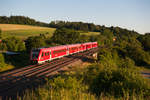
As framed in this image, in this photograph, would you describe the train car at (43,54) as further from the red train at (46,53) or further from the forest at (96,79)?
the forest at (96,79)

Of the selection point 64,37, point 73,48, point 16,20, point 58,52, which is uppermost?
point 16,20

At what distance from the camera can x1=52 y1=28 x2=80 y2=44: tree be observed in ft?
194

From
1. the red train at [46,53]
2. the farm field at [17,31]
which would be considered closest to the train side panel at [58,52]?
the red train at [46,53]

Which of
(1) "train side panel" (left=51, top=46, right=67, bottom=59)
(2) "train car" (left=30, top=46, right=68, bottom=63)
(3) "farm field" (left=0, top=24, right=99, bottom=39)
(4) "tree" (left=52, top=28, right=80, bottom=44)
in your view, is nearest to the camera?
(2) "train car" (left=30, top=46, right=68, bottom=63)

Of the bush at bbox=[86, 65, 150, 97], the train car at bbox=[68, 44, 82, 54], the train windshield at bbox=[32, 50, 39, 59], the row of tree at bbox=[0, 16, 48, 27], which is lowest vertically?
the train car at bbox=[68, 44, 82, 54]

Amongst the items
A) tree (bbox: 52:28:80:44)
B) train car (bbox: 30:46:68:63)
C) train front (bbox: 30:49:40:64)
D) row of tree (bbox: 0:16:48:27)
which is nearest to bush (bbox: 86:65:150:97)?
train car (bbox: 30:46:68:63)

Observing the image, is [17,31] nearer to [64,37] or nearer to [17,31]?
[17,31]

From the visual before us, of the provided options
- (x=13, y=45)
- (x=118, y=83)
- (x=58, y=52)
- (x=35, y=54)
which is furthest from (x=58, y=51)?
(x=118, y=83)

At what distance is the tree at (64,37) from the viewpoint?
2324 inches

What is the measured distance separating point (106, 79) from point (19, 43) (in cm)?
2911

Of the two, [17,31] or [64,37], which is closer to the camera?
[64,37]

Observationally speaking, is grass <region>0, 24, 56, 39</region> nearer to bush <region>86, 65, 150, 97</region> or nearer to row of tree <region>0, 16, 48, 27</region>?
row of tree <region>0, 16, 48, 27</region>

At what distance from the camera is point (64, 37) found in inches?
2413

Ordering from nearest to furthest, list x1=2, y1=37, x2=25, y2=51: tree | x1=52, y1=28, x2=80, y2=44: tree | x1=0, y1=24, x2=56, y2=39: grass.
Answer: x1=2, y1=37, x2=25, y2=51: tree < x1=52, y1=28, x2=80, y2=44: tree < x1=0, y1=24, x2=56, y2=39: grass
